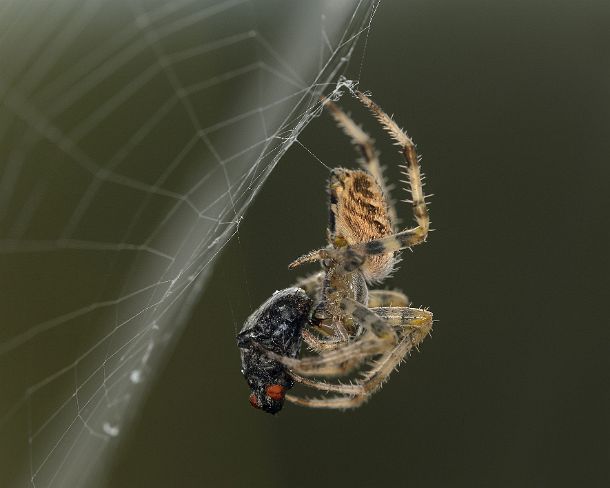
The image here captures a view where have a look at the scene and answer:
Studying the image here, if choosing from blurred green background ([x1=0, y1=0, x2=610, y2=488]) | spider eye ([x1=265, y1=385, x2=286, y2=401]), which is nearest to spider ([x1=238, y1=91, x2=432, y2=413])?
spider eye ([x1=265, y1=385, x2=286, y2=401])

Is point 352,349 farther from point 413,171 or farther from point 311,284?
point 413,171

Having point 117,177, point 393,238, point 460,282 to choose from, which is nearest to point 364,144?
point 393,238

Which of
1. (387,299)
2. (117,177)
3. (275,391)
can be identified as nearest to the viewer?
(275,391)

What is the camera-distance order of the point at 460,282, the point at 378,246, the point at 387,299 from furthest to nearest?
the point at 460,282 < the point at 387,299 < the point at 378,246

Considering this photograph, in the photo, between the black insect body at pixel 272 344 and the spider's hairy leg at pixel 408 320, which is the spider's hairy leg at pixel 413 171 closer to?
the spider's hairy leg at pixel 408 320

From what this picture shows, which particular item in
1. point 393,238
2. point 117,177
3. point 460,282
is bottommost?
point 393,238

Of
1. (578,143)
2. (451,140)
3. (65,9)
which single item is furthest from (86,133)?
(578,143)

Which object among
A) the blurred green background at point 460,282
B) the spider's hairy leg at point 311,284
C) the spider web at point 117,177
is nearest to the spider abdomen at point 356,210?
the spider's hairy leg at point 311,284
